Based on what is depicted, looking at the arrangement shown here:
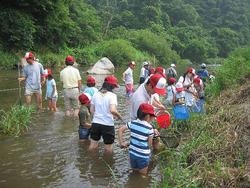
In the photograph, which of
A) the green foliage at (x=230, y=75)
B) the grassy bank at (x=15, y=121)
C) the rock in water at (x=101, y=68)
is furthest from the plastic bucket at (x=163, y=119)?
the rock in water at (x=101, y=68)

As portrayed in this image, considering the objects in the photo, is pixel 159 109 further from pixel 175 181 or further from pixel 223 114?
pixel 175 181

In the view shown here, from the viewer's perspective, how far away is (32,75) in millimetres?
12023

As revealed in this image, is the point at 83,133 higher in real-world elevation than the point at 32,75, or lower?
lower

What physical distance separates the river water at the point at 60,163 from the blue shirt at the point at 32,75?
5.21 ft

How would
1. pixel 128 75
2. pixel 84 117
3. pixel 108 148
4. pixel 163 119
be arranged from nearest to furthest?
pixel 108 148, pixel 163 119, pixel 84 117, pixel 128 75

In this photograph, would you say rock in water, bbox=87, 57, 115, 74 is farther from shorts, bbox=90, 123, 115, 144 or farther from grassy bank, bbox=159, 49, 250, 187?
shorts, bbox=90, 123, 115, 144

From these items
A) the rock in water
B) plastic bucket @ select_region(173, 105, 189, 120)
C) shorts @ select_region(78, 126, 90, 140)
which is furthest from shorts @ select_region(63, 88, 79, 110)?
the rock in water

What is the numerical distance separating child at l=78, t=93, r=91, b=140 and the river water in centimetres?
21

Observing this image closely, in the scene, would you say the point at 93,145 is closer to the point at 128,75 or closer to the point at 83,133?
the point at 83,133


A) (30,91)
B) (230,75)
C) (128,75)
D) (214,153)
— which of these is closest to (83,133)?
(214,153)

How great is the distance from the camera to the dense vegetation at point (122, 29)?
31.3 metres

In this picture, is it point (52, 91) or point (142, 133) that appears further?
point (52, 91)

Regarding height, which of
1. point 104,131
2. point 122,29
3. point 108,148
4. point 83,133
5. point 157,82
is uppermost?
point 122,29

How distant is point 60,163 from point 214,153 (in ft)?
9.36
